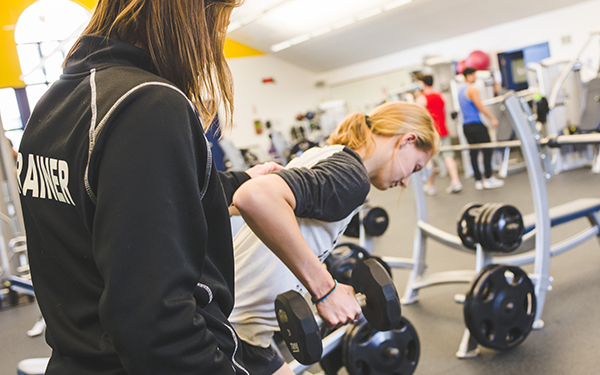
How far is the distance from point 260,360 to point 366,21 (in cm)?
1105

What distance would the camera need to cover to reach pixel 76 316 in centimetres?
60

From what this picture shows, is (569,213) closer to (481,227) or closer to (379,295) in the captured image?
(481,227)

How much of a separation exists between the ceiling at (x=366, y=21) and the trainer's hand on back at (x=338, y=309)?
9.35m

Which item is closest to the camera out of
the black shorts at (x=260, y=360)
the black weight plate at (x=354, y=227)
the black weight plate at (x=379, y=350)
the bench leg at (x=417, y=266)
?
the black shorts at (x=260, y=360)

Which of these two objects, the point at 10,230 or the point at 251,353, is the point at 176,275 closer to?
the point at 251,353

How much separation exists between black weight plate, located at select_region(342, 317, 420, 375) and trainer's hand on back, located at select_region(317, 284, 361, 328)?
77 cm

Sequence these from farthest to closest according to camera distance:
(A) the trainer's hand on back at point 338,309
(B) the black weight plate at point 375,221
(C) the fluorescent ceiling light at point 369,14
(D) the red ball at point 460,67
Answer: (C) the fluorescent ceiling light at point 369,14
(D) the red ball at point 460,67
(B) the black weight plate at point 375,221
(A) the trainer's hand on back at point 338,309

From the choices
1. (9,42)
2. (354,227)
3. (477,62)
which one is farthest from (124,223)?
(477,62)

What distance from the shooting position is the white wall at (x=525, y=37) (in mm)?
8664

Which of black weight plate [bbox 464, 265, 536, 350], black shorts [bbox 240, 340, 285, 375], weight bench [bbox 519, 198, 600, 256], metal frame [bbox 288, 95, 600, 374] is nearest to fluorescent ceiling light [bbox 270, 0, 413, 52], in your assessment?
weight bench [bbox 519, 198, 600, 256]

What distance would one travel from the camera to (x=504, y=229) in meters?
2.22

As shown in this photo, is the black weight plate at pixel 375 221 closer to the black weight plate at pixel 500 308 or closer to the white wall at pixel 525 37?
the black weight plate at pixel 500 308

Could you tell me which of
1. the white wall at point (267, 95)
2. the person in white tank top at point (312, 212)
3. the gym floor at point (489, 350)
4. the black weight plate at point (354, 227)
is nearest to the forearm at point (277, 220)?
the person in white tank top at point (312, 212)

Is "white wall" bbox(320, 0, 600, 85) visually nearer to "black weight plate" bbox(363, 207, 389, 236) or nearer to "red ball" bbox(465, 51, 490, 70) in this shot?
"red ball" bbox(465, 51, 490, 70)
